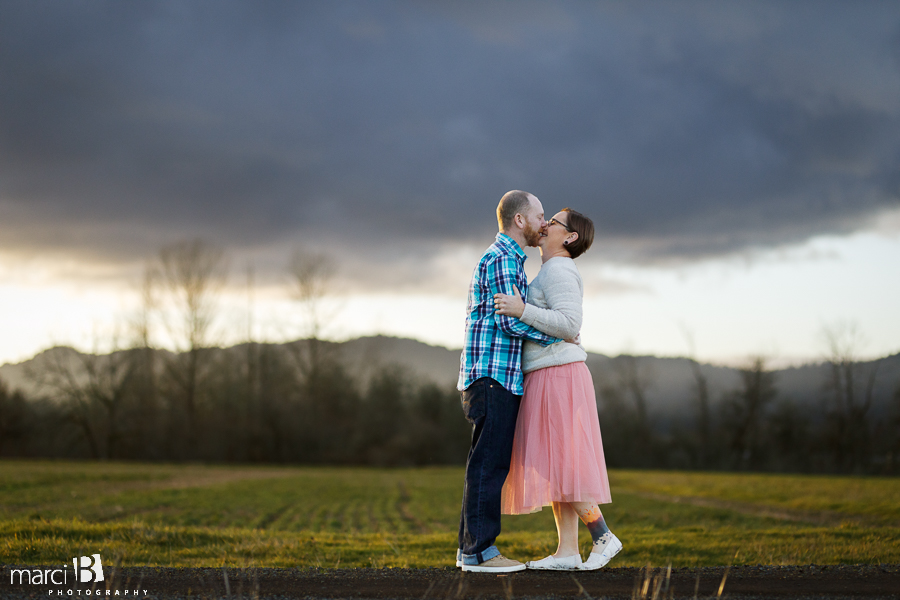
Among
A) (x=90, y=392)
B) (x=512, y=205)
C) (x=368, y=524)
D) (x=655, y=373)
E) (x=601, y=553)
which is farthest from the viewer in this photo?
(x=655, y=373)

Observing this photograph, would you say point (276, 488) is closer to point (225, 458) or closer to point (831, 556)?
point (831, 556)

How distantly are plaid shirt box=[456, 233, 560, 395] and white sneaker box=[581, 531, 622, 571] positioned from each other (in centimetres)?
124

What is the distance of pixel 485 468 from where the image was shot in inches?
193

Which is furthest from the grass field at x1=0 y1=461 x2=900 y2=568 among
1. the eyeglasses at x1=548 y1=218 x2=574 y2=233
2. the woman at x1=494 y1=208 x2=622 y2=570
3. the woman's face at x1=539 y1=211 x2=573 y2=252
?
the eyeglasses at x1=548 y1=218 x2=574 y2=233

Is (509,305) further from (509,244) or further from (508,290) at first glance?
(509,244)

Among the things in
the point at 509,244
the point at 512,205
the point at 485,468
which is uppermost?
Result: the point at 512,205

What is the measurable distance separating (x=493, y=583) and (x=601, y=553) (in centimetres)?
98

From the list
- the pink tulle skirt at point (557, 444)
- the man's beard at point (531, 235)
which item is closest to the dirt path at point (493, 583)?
the pink tulle skirt at point (557, 444)

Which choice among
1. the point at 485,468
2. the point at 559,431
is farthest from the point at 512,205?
the point at 485,468

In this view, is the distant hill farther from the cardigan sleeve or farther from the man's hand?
the man's hand

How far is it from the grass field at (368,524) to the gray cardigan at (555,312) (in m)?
2.43

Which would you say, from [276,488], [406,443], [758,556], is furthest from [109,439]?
[758,556]

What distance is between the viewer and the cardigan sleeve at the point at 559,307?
4828mm

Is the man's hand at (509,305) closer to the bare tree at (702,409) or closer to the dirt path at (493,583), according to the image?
the dirt path at (493,583)
